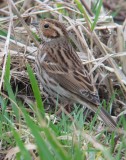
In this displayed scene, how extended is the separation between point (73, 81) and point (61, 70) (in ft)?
0.61

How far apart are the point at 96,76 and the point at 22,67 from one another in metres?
0.61

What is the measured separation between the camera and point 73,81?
4582mm

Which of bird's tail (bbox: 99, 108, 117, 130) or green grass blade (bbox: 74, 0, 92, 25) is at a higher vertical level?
green grass blade (bbox: 74, 0, 92, 25)

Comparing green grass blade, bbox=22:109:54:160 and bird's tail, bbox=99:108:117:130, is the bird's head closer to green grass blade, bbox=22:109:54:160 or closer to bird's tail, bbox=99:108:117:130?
bird's tail, bbox=99:108:117:130

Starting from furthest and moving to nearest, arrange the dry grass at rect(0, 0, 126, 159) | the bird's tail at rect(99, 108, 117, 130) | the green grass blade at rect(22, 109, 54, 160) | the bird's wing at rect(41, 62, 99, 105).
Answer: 1. the dry grass at rect(0, 0, 126, 159)
2. the bird's wing at rect(41, 62, 99, 105)
3. the bird's tail at rect(99, 108, 117, 130)
4. the green grass blade at rect(22, 109, 54, 160)

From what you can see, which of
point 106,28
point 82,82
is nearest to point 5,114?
point 82,82

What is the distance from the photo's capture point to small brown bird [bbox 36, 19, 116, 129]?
4484 mm

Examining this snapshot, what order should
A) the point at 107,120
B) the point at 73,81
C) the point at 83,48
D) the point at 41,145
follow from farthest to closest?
the point at 83,48 < the point at 73,81 < the point at 107,120 < the point at 41,145

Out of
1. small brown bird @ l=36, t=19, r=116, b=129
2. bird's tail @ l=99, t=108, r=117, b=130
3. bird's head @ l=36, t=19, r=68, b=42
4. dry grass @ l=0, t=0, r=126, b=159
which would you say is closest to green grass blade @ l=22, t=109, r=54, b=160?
bird's tail @ l=99, t=108, r=117, b=130

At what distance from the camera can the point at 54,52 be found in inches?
193

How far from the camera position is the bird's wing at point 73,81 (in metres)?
4.41

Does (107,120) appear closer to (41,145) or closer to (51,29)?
(51,29)

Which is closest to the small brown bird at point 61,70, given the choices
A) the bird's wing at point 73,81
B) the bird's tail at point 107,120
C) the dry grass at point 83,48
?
the bird's wing at point 73,81

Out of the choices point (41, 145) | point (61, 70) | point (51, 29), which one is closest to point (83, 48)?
point (51, 29)
